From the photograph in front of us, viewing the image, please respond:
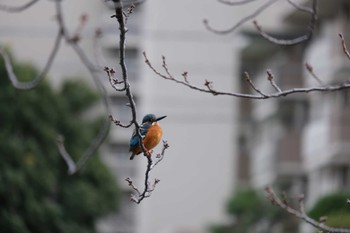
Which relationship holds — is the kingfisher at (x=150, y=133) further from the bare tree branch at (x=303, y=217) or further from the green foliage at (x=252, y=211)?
the green foliage at (x=252, y=211)

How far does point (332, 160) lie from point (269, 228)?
127 inches

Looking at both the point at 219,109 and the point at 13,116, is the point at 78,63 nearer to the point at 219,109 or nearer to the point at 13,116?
the point at 219,109

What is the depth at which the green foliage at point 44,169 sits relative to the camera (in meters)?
28.8

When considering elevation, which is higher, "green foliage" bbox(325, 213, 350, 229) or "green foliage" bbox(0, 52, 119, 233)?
"green foliage" bbox(0, 52, 119, 233)

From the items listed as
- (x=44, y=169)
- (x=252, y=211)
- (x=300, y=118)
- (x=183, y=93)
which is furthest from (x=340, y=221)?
(x=183, y=93)

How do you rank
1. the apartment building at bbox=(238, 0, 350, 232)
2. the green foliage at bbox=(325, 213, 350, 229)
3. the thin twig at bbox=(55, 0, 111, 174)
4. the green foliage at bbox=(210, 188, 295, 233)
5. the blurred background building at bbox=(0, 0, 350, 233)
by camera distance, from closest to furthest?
the thin twig at bbox=(55, 0, 111, 174)
the green foliage at bbox=(325, 213, 350, 229)
the apartment building at bbox=(238, 0, 350, 232)
the green foliage at bbox=(210, 188, 295, 233)
the blurred background building at bbox=(0, 0, 350, 233)

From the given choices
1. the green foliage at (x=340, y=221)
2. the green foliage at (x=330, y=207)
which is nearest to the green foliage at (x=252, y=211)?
the green foliage at (x=330, y=207)

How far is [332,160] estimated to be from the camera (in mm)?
31938

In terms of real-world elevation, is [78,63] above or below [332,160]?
above

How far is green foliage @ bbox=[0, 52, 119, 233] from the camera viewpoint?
1134 inches

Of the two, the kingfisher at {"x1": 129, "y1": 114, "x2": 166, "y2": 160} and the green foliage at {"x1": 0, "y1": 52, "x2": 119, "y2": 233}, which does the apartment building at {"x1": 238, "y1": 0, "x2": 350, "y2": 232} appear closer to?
the green foliage at {"x1": 0, "y1": 52, "x2": 119, "y2": 233}

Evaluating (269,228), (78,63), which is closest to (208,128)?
(78,63)

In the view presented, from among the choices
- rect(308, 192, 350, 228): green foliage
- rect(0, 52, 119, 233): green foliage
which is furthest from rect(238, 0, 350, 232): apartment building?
rect(308, 192, 350, 228): green foliage

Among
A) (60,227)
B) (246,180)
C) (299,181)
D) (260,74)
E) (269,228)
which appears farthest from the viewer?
(246,180)
